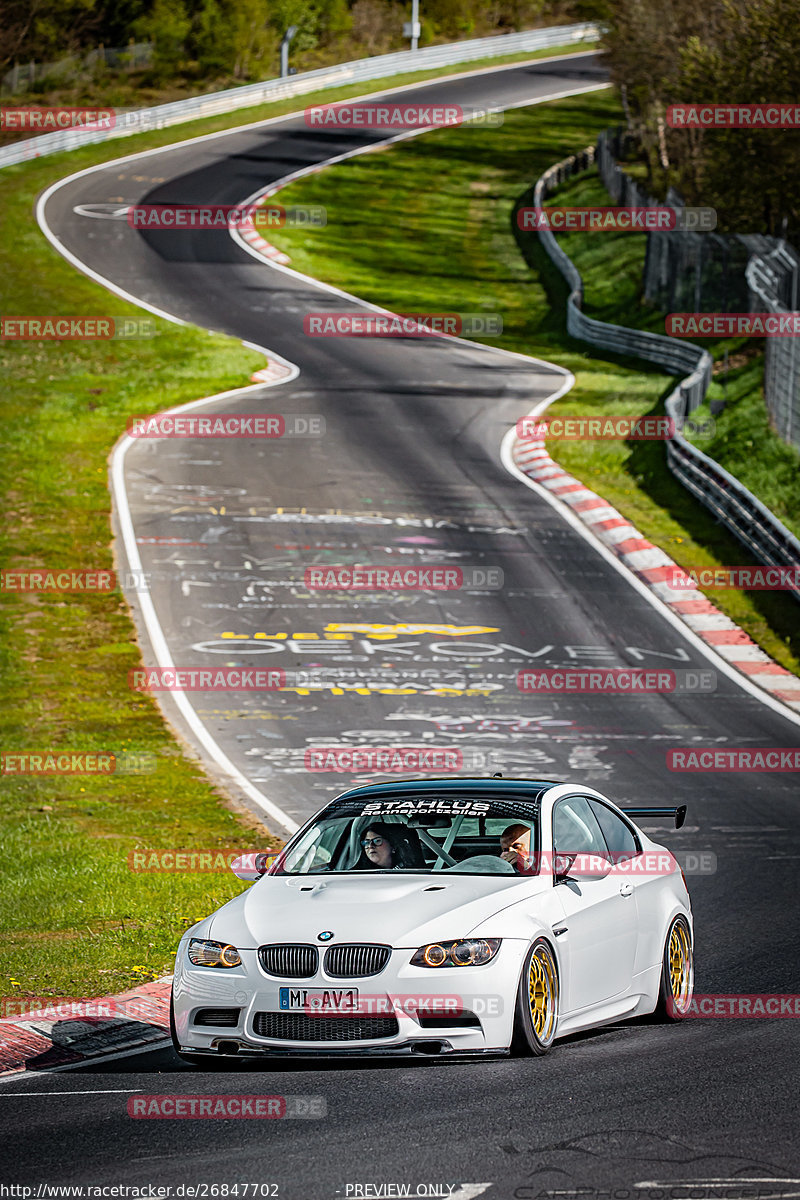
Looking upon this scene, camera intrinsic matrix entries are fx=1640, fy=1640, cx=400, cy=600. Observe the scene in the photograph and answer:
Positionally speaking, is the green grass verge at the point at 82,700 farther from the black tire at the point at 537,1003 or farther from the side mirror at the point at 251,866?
the black tire at the point at 537,1003

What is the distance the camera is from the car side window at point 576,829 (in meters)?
9.35

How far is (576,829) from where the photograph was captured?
9555mm

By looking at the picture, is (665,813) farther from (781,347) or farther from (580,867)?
(781,347)

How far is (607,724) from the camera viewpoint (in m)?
19.5

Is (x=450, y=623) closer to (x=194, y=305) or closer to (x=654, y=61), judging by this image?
(x=194, y=305)

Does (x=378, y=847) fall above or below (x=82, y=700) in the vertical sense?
above

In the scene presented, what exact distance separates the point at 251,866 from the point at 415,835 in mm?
944

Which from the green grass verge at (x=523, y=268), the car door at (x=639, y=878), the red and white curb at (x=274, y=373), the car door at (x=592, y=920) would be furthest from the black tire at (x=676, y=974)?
the red and white curb at (x=274, y=373)

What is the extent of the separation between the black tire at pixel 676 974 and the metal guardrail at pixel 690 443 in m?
15.2

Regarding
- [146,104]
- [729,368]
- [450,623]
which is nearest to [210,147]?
[146,104]

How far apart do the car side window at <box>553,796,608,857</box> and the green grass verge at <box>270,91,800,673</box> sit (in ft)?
43.4

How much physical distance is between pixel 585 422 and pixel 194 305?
1474 centimetres

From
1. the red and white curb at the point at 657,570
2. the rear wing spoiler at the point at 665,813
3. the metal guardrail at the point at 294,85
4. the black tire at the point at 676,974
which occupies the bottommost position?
the red and white curb at the point at 657,570

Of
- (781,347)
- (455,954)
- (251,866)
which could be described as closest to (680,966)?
(455,954)
